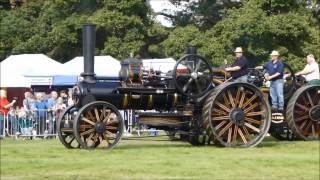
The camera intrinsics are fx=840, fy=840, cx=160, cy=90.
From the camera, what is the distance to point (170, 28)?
38.9 meters

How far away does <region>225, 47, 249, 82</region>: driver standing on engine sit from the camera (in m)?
16.4

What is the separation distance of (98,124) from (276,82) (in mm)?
3901

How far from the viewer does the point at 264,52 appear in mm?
32938

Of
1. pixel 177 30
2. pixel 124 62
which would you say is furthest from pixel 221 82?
pixel 177 30

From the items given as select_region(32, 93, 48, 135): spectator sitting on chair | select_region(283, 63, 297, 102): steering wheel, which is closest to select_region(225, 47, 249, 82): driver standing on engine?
select_region(283, 63, 297, 102): steering wheel

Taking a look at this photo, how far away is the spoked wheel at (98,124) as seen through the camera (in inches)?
604

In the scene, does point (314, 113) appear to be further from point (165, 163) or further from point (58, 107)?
point (58, 107)

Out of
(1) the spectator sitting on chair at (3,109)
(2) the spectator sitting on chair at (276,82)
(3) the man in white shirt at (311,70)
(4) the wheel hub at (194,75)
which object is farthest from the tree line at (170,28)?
(4) the wheel hub at (194,75)

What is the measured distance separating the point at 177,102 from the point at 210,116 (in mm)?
884

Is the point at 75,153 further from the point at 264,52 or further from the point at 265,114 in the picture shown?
Result: the point at 264,52

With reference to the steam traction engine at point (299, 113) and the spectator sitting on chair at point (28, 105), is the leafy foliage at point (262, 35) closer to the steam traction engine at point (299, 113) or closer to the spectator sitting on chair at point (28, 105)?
the spectator sitting on chair at point (28, 105)

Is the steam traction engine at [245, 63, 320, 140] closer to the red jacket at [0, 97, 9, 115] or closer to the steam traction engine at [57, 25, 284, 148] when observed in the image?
the steam traction engine at [57, 25, 284, 148]

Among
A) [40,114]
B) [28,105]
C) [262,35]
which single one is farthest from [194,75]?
[262,35]

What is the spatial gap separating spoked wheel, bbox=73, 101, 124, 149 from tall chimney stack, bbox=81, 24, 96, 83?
2.04 ft
